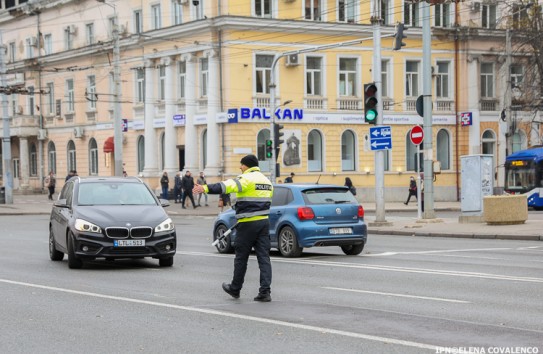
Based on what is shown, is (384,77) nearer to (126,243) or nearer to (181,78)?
(181,78)

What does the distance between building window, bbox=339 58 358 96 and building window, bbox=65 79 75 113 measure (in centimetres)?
1963

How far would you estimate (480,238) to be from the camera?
88.2 feet

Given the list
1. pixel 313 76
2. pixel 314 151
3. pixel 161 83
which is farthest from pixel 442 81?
pixel 161 83

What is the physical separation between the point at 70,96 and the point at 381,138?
128 ft

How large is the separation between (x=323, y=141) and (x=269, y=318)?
4334 centimetres

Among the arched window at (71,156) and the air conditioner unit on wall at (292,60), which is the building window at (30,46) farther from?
the air conditioner unit on wall at (292,60)

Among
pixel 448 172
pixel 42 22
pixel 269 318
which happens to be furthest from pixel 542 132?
pixel 269 318

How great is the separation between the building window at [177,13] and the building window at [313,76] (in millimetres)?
7186

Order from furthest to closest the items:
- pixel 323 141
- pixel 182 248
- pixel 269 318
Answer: pixel 323 141 < pixel 182 248 < pixel 269 318

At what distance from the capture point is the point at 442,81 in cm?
5781

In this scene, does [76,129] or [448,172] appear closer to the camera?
[448,172]

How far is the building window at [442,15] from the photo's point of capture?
57.2m

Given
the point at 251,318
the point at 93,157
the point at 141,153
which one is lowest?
the point at 251,318

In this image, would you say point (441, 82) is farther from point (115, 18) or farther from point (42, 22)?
point (42, 22)
